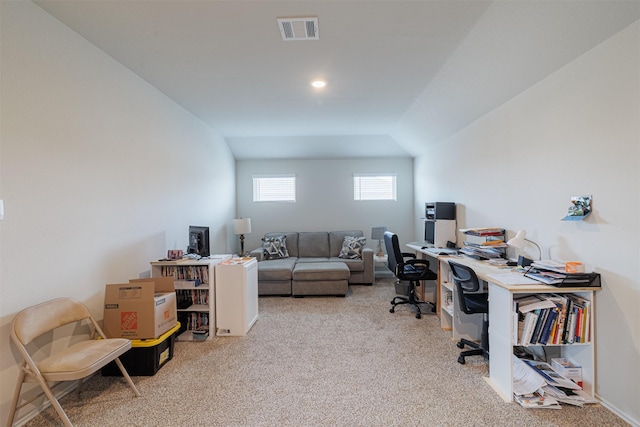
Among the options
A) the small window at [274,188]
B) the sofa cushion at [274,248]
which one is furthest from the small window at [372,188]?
the sofa cushion at [274,248]

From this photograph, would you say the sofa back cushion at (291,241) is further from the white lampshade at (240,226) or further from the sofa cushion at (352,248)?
the sofa cushion at (352,248)

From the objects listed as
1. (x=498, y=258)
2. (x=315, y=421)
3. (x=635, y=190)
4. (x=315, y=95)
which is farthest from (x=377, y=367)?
(x=315, y=95)

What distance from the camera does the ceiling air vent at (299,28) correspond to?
2072 millimetres

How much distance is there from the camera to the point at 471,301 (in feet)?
8.35

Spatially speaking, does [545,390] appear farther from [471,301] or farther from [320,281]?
[320,281]

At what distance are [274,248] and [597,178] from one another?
4398 millimetres

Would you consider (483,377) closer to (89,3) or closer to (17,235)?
(17,235)

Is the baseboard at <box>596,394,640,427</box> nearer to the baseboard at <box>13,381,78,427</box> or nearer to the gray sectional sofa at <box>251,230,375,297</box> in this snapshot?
the gray sectional sofa at <box>251,230,375,297</box>

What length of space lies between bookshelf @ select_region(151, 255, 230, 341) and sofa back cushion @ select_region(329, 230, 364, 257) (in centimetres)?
280

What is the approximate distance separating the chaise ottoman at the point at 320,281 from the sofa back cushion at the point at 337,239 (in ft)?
3.63

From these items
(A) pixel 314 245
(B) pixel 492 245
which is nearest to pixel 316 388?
(B) pixel 492 245

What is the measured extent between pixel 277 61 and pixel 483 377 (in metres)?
3.21

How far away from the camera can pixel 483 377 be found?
2.26 metres

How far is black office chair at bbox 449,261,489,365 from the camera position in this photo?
2.43 m
